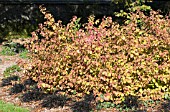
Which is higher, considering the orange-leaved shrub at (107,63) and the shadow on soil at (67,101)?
Result: the orange-leaved shrub at (107,63)

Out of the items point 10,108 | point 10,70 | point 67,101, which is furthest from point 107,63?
point 10,70

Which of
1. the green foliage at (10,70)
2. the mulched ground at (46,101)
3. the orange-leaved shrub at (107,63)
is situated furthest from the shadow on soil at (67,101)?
the green foliage at (10,70)

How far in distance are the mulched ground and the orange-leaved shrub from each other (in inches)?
9.4

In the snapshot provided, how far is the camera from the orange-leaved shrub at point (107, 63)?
704cm

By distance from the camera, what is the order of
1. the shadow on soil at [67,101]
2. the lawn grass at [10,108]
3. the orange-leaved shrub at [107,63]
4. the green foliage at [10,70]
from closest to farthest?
the orange-leaved shrub at [107,63] → the shadow on soil at [67,101] → the lawn grass at [10,108] → the green foliage at [10,70]

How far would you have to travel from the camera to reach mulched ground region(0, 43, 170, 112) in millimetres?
7289

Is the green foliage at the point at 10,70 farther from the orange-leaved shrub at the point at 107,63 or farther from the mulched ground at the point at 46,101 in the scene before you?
the orange-leaved shrub at the point at 107,63

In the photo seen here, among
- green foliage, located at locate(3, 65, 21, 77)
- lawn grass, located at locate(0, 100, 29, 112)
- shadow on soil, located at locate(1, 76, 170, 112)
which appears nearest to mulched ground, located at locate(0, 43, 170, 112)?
shadow on soil, located at locate(1, 76, 170, 112)

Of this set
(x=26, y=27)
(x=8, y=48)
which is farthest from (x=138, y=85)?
(x=26, y=27)

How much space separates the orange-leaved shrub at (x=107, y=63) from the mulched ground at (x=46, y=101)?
24 cm

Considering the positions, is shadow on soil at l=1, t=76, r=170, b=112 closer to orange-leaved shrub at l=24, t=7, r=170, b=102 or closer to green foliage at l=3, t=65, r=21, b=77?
orange-leaved shrub at l=24, t=7, r=170, b=102

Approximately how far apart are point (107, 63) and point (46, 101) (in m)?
1.72

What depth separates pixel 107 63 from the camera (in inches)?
280

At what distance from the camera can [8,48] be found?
1291cm
